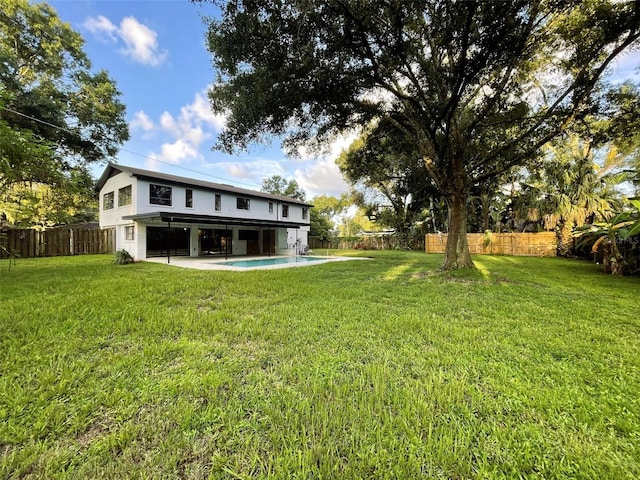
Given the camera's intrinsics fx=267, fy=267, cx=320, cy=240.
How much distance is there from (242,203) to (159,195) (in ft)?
17.4

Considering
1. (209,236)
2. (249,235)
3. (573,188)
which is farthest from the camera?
(249,235)

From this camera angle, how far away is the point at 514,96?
8.52 metres

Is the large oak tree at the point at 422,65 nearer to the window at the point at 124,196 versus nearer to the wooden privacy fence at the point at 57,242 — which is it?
the window at the point at 124,196

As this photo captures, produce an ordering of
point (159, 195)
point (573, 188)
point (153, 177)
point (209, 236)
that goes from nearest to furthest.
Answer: point (153, 177), point (159, 195), point (573, 188), point (209, 236)

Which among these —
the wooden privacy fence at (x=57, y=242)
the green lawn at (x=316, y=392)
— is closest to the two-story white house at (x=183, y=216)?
the wooden privacy fence at (x=57, y=242)

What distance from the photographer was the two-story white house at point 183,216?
1353 centimetres

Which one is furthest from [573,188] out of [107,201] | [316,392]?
[107,201]

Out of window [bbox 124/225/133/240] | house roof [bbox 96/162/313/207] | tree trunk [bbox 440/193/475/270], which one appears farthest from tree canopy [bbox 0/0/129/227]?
tree trunk [bbox 440/193/475/270]

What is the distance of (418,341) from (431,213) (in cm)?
2221

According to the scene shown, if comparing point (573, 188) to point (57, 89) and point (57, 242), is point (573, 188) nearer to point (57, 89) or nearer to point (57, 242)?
point (57, 242)

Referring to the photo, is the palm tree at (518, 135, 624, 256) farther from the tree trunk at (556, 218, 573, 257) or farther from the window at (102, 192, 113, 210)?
the window at (102, 192, 113, 210)

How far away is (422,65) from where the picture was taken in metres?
7.23

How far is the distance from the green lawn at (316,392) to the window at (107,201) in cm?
1412

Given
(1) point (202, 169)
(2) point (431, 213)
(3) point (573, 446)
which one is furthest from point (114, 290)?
(1) point (202, 169)
